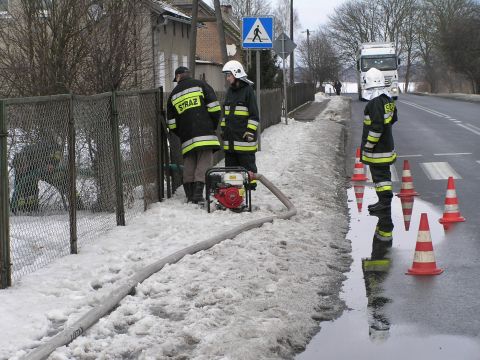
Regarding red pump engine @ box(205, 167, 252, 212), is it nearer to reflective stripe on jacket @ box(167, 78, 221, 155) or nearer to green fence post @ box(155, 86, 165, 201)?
reflective stripe on jacket @ box(167, 78, 221, 155)

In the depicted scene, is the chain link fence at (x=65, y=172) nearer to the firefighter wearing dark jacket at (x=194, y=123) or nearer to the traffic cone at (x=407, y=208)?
the firefighter wearing dark jacket at (x=194, y=123)

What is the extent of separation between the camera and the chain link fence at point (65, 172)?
6.62 m

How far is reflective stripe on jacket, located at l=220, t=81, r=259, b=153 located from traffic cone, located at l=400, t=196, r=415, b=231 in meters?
2.19

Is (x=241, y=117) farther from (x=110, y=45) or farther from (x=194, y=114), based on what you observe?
(x=110, y=45)

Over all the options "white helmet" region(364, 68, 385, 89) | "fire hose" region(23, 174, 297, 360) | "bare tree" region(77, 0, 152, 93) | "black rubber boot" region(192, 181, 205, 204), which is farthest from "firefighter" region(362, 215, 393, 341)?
"bare tree" region(77, 0, 152, 93)

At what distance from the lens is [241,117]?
11.1 m

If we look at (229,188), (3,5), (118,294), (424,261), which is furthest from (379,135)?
(3,5)

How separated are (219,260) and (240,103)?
3.98m

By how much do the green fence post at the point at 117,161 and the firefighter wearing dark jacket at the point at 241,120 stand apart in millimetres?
2369

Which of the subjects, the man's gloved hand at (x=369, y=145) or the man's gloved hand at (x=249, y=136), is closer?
the man's gloved hand at (x=369, y=145)

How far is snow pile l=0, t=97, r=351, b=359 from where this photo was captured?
5.24 meters

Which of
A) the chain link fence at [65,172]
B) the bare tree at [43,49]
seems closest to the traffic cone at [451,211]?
the chain link fence at [65,172]

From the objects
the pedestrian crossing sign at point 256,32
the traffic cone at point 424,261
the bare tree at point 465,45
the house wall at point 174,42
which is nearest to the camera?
the traffic cone at point 424,261

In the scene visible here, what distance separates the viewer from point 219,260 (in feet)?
24.7
